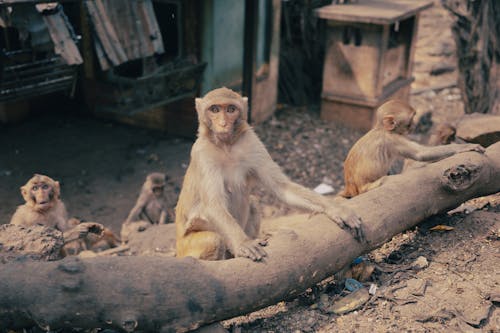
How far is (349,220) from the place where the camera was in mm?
4738

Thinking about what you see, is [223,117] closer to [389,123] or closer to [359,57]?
[389,123]

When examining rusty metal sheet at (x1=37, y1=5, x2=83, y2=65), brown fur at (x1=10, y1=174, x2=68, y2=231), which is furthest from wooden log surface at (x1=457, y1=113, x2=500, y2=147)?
rusty metal sheet at (x1=37, y1=5, x2=83, y2=65)

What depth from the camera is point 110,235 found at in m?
7.79

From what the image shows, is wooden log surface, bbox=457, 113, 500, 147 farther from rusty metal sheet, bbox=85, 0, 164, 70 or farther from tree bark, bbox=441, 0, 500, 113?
rusty metal sheet, bbox=85, 0, 164, 70

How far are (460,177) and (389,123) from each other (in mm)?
1246

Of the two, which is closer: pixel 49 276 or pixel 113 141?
pixel 49 276

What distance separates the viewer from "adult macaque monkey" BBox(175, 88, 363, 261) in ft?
15.4

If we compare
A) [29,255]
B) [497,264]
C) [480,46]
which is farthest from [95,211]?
[480,46]

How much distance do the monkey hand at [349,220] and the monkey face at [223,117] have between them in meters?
1.08

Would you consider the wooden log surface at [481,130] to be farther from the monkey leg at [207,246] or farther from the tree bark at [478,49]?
the monkey leg at [207,246]

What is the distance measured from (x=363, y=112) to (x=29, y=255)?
354 inches

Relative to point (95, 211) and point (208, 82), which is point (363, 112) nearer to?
point (208, 82)

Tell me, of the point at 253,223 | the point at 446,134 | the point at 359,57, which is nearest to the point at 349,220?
the point at 253,223

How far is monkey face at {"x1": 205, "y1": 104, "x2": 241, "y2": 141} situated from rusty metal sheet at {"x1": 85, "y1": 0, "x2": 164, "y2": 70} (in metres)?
5.02
